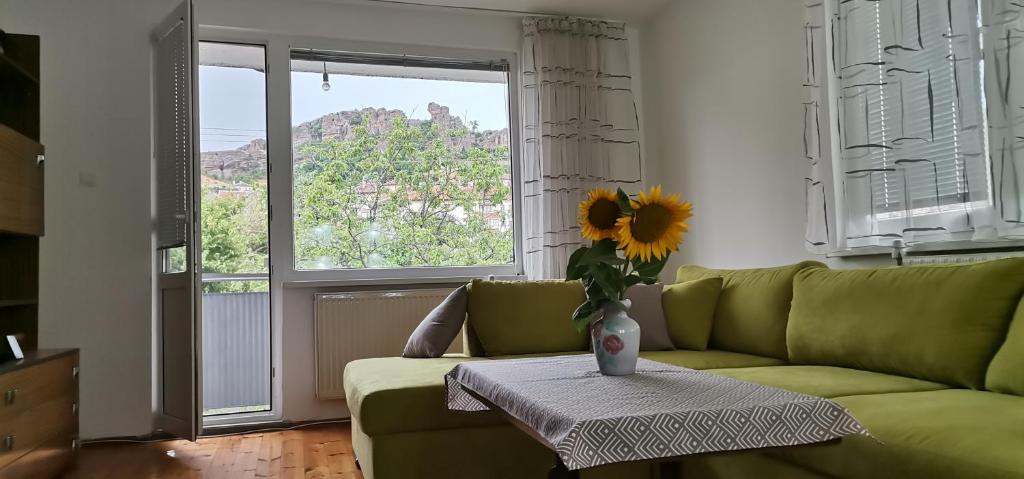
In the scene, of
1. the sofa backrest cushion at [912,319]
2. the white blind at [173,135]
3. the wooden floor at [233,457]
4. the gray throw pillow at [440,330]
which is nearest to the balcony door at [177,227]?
the white blind at [173,135]

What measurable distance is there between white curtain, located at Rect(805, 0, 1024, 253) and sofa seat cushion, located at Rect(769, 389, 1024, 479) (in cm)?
91

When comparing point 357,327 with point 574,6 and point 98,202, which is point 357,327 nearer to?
point 98,202

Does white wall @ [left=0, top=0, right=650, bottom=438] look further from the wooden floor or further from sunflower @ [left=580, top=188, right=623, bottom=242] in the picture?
sunflower @ [left=580, top=188, right=623, bottom=242]

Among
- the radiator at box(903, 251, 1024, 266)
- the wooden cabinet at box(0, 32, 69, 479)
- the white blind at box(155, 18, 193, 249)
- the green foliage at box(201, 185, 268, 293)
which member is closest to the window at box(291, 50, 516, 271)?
the green foliage at box(201, 185, 268, 293)

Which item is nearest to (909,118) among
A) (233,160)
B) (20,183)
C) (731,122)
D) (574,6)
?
(731,122)

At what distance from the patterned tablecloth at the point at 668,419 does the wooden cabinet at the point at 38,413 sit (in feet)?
7.22

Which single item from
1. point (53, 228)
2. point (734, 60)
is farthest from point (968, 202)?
point (53, 228)

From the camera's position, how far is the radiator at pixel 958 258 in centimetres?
259

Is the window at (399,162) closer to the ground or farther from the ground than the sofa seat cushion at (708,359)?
farther from the ground

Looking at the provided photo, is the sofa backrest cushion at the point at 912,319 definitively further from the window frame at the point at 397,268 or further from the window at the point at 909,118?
the window frame at the point at 397,268

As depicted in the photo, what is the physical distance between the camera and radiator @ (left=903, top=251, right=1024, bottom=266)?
102 inches

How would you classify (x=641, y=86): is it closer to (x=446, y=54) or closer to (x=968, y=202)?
(x=446, y=54)

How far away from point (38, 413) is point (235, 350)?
197 cm

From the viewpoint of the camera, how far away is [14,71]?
3.48 meters
